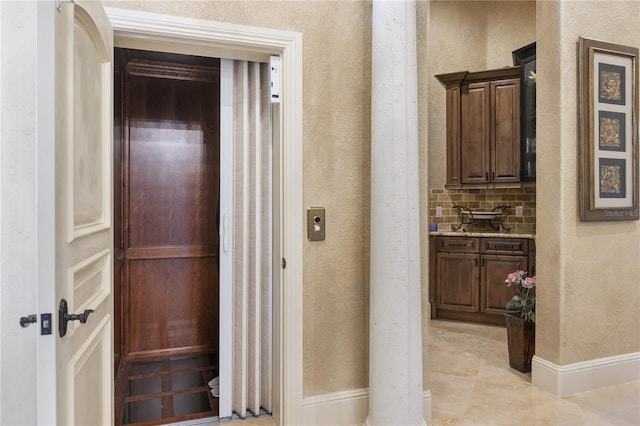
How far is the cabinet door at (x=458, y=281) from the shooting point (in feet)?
15.5

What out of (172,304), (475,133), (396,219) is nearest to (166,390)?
(172,304)

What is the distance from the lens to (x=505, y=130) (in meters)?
4.79

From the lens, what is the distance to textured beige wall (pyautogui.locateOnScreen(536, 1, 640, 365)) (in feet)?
9.46

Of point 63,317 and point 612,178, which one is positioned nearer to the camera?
point 63,317

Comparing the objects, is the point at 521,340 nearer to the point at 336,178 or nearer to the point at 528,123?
the point at 336,178

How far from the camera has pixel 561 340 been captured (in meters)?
2.88

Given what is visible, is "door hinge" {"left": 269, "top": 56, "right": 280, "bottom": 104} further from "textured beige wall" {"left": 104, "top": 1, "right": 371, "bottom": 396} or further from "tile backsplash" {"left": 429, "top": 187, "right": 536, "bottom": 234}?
"tile backsplash" {"left": 429, "top": 187, "right": 536, "bottom": 234}

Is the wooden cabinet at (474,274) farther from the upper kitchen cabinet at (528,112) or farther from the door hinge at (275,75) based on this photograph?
the door hinge at (275,75)

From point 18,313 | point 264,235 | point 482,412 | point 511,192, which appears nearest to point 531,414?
point 482,412

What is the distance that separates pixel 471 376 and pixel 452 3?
14.6 ft

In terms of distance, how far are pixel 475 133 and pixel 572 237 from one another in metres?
2.30

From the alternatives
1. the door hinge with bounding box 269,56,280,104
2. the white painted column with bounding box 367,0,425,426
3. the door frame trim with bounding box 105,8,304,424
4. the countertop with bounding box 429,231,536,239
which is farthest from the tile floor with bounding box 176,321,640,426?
the door hinge with bounding box 269,56,280,104

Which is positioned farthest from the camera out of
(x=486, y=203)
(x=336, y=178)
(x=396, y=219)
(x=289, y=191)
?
(x=486, y=203)

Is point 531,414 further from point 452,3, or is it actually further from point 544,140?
point 452,3
